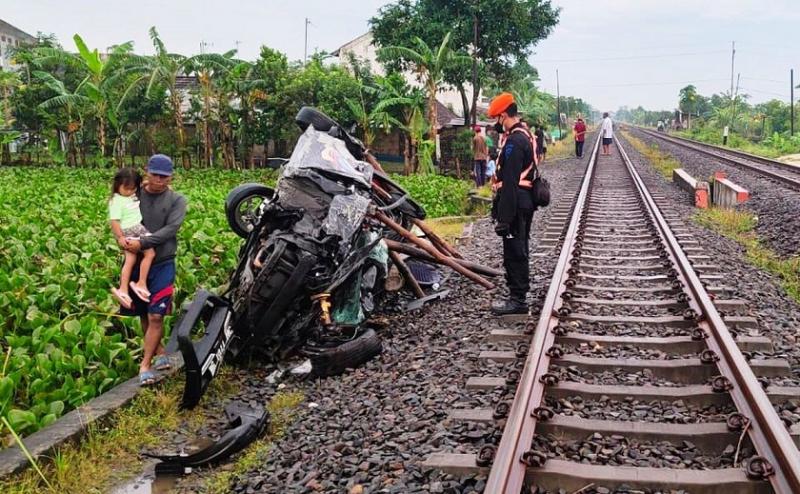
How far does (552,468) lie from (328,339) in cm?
251

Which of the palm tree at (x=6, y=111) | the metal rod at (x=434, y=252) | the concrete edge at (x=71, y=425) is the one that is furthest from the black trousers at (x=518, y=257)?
the palm tree at (x=6, y=111)

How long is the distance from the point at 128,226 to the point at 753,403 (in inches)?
162

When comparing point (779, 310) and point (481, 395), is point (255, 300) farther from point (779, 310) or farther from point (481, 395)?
point (779, 310)

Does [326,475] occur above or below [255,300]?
below

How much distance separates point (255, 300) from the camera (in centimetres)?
518

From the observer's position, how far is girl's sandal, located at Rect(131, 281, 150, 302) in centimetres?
467

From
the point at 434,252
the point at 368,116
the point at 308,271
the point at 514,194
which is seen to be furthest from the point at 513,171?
the point at 368,116

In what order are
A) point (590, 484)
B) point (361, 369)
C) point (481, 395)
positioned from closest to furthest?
point (590, 484) < point (481, 395) < point (361, 369)

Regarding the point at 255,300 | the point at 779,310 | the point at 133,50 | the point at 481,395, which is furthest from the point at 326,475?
the point at 133,50

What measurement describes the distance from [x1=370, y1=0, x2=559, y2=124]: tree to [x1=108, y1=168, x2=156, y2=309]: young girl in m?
22.2

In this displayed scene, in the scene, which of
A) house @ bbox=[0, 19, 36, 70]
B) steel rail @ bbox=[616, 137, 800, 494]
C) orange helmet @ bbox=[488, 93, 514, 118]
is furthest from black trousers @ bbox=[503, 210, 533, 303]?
house @ bbox=[0, 19, 36, 70]

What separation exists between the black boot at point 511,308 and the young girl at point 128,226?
2863 millimetres

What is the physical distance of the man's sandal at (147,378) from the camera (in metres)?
4.66

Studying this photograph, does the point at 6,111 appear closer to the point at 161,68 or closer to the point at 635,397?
the point at 161,68
